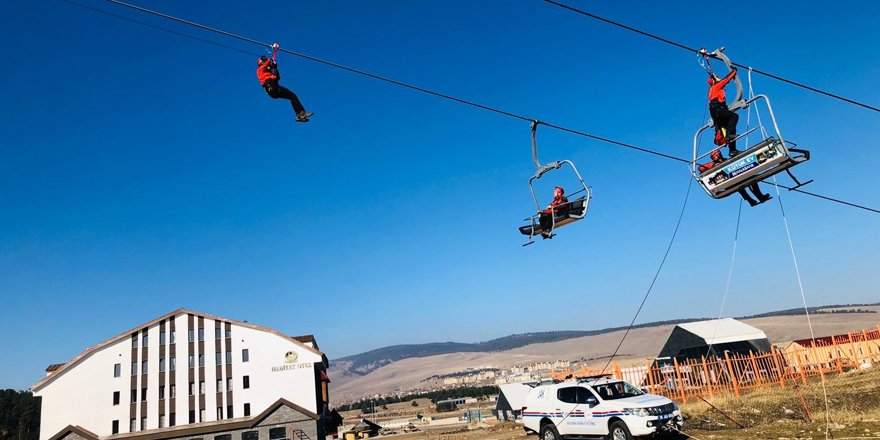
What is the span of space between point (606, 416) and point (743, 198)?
7455mm

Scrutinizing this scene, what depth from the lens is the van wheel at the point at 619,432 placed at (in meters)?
15.4

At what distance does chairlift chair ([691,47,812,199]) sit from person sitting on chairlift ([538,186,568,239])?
409cm

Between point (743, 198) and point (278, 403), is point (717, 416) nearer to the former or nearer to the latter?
point (743, 198)

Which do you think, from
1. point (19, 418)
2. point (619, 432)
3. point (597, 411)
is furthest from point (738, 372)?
point (19, 418)

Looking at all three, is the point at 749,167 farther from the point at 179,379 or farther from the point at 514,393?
the point at 179,379

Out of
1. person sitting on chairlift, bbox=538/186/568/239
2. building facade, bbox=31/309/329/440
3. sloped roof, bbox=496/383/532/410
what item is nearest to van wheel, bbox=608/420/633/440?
person sitting on chairlift, bbox=538/186/568/239

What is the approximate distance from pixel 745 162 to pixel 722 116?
1322 mm

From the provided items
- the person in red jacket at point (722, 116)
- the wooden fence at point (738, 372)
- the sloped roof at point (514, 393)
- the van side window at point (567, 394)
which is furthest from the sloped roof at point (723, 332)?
the person in red jacket at point (722, 116)

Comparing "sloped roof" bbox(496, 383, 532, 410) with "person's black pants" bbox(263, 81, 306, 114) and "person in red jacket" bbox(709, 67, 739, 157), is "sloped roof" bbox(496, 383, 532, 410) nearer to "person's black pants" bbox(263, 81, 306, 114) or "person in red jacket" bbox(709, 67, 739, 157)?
"person in red jacket" bbox(709, 67, 739, 157)

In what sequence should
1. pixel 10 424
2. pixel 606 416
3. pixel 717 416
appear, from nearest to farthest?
pixel 606 416
pixel 717 416
pixel 10 424

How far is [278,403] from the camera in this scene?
50688 millimetres

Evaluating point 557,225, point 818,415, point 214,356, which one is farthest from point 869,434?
point 214,356

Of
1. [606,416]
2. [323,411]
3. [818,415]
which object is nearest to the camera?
[606,416]

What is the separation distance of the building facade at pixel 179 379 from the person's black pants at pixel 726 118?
4661 centimetres
